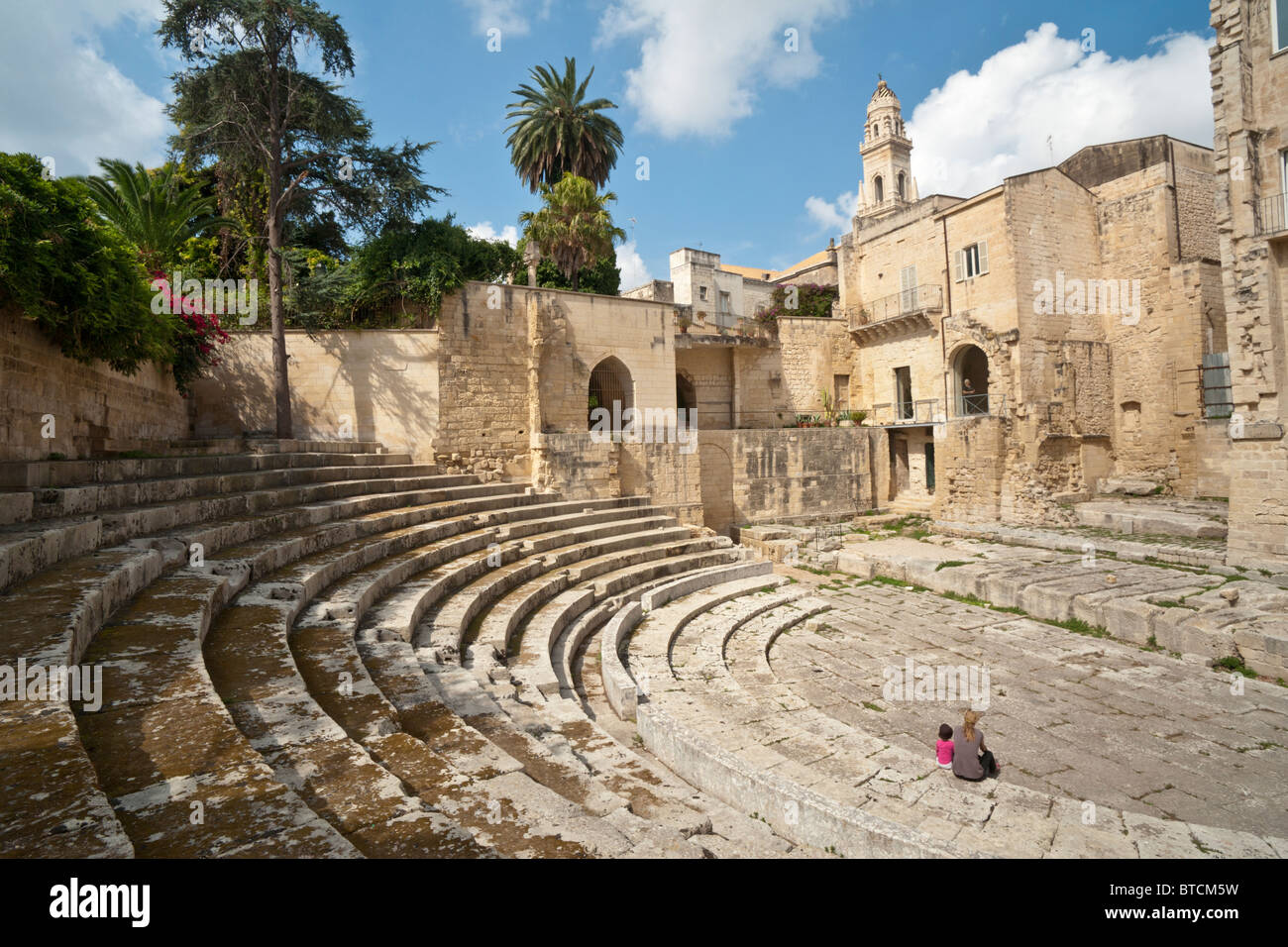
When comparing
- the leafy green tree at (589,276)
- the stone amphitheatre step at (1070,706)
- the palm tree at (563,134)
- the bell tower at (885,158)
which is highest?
the bell tower at (885,158)

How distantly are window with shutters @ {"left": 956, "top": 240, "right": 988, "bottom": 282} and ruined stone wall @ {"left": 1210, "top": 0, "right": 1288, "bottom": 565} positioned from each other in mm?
7649

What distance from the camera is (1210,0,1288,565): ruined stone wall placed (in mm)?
12578

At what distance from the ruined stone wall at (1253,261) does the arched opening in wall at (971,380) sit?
8.46m

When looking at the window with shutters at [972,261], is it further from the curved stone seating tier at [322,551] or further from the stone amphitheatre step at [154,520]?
the stone amphitheatre step at [154,520]

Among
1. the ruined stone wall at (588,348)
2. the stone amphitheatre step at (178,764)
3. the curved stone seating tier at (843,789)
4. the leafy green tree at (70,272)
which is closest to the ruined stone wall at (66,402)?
the leafy green tree at (70,272)

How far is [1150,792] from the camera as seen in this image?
5641 millimetres

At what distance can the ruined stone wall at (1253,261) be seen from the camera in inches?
495

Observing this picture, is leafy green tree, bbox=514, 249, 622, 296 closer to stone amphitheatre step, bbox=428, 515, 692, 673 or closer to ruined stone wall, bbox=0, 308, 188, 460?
stone amphitheatre step, bbox=428, 515, 692, 673

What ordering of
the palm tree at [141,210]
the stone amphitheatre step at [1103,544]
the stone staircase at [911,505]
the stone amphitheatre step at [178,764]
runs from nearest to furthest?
the stone amphitheatre step at [178,764] → the palm tree at [141,210] → the stone amphitheatre step at [1103,544] → the stone staircase at [911,505]

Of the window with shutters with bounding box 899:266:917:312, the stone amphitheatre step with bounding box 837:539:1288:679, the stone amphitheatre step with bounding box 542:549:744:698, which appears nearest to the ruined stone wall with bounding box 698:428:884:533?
the stone amphitheatre step with bounding box 837:539:1288:679

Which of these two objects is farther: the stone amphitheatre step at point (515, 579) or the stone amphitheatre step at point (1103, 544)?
the stone amphitheatre step at point (1103, 544)

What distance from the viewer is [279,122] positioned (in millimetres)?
13797

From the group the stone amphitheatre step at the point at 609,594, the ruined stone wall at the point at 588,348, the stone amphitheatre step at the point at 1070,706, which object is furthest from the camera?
the ruined stone wall at the point at 588,348
